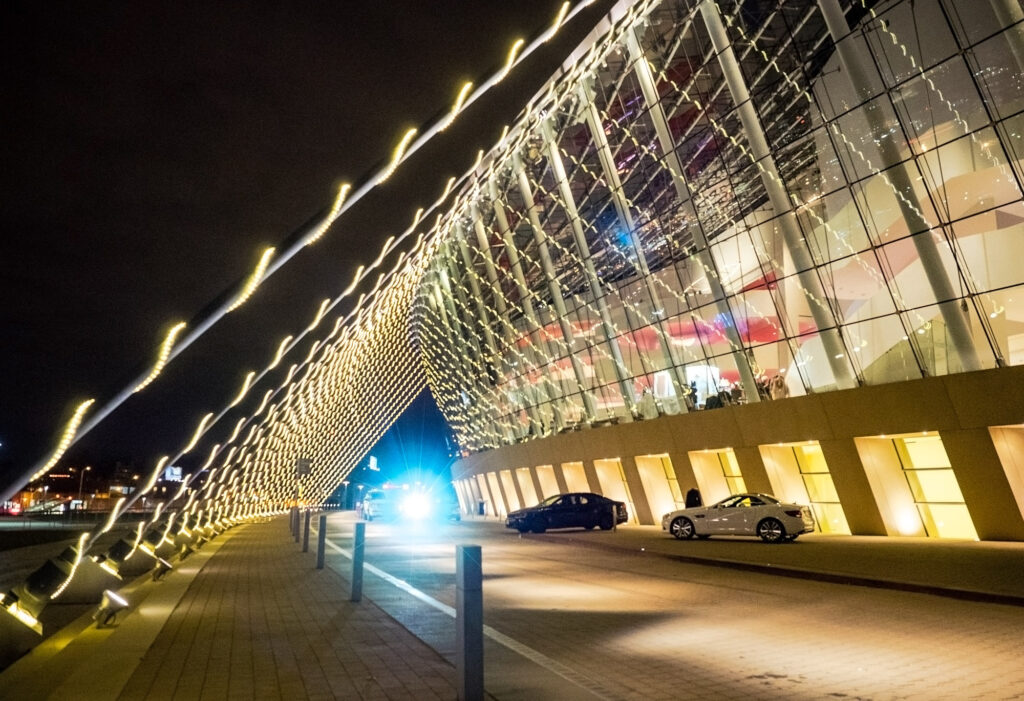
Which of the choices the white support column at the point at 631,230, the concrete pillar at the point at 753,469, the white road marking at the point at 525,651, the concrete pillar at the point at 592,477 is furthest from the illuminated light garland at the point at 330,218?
the concrete pillar at the point at 592,477

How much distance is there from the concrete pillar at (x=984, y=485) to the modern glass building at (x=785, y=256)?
0.05 meters

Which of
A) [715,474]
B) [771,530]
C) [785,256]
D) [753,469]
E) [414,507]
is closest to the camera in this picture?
[771,530]

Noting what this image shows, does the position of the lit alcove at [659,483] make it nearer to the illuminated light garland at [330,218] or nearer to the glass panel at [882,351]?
the glass panel at [882,351]

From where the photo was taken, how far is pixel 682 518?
21.6 metres

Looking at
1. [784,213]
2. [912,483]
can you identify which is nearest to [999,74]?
[784,213]

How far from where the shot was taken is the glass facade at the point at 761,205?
1797 centimetres

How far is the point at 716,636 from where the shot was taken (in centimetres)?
806

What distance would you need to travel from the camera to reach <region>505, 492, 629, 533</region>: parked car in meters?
26.7

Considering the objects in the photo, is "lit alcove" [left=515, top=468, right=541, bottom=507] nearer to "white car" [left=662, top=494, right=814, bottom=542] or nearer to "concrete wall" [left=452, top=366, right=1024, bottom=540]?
"concrete wall" [left=452, top=366, right=1024, bottom=540]

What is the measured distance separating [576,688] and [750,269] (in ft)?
73.0

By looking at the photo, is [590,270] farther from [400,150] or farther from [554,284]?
[400,150]

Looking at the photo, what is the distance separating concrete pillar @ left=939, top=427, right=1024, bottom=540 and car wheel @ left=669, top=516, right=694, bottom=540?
7.15m

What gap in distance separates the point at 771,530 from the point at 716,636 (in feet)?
40.4

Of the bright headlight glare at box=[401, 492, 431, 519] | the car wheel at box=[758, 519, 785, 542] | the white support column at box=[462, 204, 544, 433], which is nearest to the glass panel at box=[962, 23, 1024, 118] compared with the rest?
the car wheel at box=[758, 519, 785, 542]
